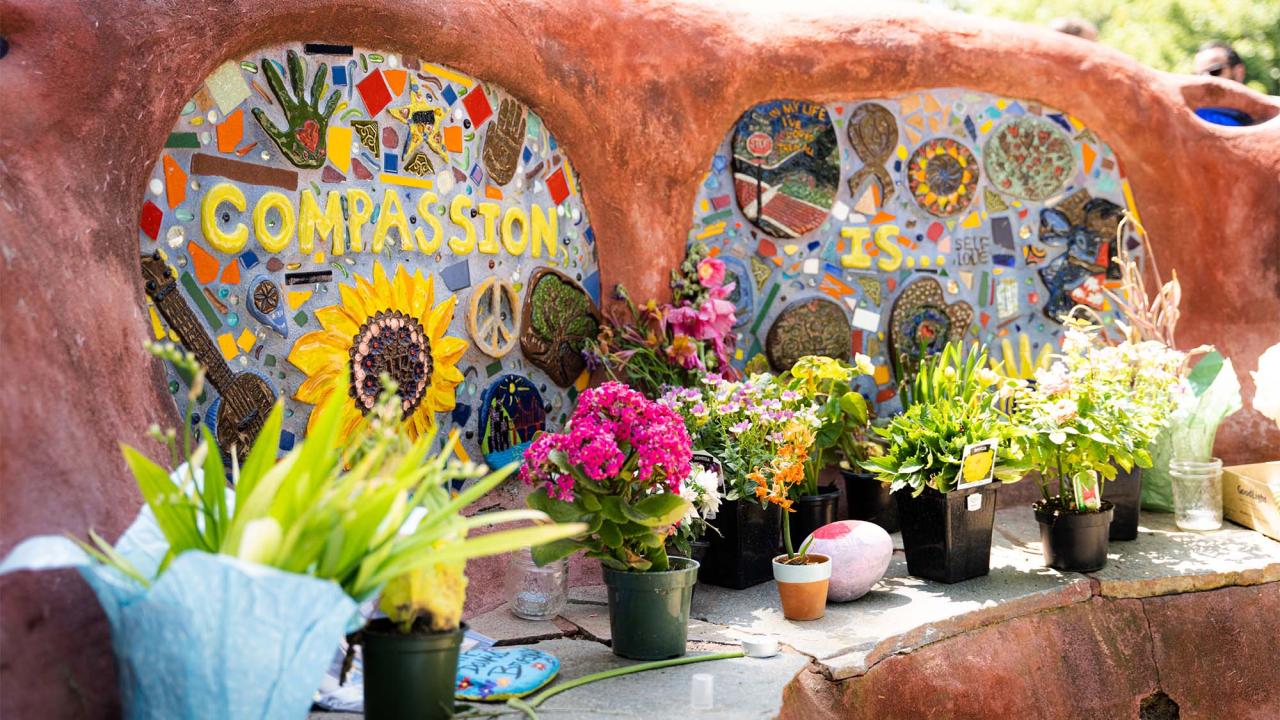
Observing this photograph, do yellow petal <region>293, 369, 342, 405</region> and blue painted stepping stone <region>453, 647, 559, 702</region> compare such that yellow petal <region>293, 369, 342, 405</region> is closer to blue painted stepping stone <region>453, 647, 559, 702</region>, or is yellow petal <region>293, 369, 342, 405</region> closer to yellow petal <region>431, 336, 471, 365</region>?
yellow petal <region>431, 336, 471, 365</region>

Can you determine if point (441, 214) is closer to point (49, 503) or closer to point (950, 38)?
point (49, 503)

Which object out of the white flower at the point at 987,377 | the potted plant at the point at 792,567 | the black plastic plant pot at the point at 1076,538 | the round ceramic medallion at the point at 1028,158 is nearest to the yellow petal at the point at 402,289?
the potted plant at the point at 792,567

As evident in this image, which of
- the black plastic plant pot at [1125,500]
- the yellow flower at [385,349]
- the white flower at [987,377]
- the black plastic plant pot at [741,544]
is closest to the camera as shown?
the yellow flower at [385,349]

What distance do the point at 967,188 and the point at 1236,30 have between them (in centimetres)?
1033

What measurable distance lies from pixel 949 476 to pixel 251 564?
2655mm

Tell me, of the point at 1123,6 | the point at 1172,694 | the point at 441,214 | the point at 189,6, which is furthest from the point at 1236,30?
the point at 189,6

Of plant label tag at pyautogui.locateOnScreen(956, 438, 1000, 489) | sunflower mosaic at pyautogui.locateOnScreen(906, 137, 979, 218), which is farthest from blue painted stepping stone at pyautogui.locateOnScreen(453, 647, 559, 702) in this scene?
sunflower mosaic at pyautogui.locateOnScreen(906, 137, 979, 218)

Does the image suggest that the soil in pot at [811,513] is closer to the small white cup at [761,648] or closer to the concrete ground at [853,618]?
the concrete ground at [853,618]

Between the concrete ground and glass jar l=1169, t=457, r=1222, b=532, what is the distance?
0.26ft

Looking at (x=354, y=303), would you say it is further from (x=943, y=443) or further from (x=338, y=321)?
(x=943, y=443)

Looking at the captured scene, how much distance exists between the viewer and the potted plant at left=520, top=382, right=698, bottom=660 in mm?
3148

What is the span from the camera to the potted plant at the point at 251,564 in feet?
7.25

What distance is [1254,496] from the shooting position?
196 inches

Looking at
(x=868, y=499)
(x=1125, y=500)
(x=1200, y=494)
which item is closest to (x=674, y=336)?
(x=868, y=499)
